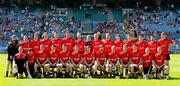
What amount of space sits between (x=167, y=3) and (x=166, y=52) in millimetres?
36228

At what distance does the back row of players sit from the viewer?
19219 mm

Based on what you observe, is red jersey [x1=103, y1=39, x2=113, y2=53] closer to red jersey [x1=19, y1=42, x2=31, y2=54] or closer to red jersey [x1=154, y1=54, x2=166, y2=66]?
red jersey [x1=154, y1=54, x2=166, y2=66]

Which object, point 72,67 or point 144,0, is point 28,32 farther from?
point 72,67

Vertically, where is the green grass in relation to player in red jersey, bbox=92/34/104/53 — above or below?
below

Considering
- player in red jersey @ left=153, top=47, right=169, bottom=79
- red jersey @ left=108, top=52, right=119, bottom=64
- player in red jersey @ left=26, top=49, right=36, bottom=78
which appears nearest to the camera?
player in red jersey @ left=26, top=49, right=36, bottom=78

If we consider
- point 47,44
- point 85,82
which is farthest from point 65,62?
point 85,82

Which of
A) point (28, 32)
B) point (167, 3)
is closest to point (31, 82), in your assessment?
point (28, 32)

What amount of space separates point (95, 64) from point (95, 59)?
0.96 feet

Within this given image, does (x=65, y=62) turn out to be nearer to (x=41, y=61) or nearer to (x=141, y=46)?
(x=41, y=61)

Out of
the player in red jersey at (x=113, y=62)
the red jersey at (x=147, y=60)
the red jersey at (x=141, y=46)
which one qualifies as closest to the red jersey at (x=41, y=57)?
the player in red jersey at (x=113, y=62)

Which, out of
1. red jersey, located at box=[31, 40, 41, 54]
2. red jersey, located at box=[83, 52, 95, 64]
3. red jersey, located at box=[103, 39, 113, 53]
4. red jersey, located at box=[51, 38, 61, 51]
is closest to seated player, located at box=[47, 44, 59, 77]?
red jersey, located at box=[51, 38, 61, 51]

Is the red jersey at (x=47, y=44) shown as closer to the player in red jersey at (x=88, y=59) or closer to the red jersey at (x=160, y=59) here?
the player in red jersey at (x=88, y=59)

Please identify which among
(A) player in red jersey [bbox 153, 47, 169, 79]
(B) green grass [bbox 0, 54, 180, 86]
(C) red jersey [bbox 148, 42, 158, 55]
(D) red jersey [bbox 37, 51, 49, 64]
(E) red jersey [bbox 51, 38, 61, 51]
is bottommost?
(B) green grass [bbox 0, 54, 180, 86]

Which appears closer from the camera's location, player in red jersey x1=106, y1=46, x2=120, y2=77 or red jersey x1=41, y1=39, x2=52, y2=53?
player in red jersey x1=106, y1=46, x2=120, y2=77
